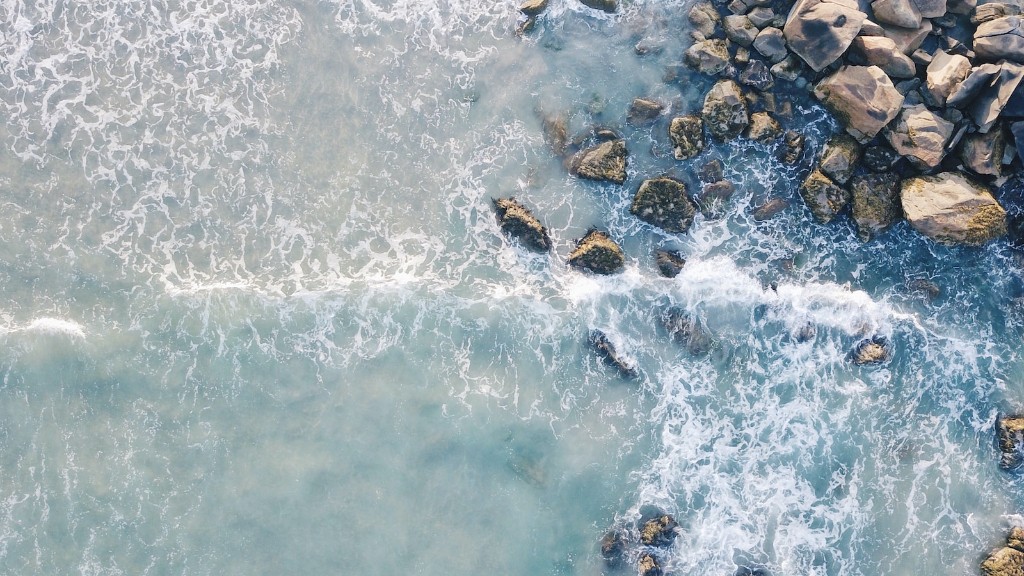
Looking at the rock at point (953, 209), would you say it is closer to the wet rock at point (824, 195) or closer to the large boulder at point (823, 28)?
the wet rock at point (824, 195)

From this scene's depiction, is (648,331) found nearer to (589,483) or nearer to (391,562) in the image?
(589,483)

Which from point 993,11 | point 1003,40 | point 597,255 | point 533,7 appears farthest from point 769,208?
point 533,7

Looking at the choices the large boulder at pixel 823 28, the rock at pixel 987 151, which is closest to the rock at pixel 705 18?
the large boulder at pixel 823 28

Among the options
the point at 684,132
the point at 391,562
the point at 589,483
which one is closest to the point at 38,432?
the point at 391,562

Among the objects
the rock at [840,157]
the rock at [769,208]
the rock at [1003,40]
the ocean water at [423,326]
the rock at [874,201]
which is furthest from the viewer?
the rock at [769,208]

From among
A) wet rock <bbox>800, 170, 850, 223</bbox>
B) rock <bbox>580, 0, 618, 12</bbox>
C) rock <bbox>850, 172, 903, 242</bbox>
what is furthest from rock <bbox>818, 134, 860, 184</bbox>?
rock <bbox>580, 0, 618, 12</bbox>

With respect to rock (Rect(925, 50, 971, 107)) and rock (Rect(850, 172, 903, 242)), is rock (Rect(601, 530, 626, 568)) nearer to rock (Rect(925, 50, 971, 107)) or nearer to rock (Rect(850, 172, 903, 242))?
rock (Rect(850, 172, 903, 242))
